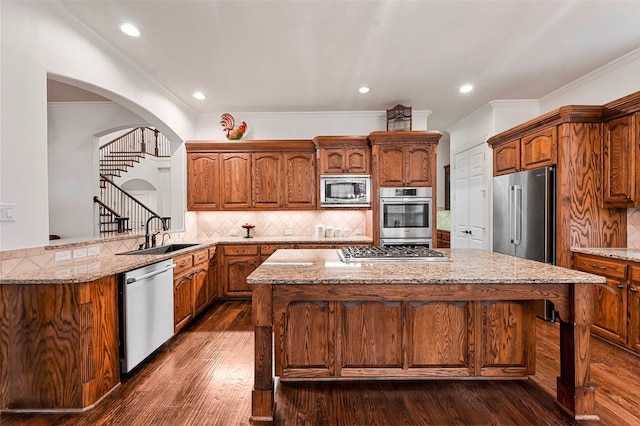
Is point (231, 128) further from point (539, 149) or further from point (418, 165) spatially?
point (539, 149)

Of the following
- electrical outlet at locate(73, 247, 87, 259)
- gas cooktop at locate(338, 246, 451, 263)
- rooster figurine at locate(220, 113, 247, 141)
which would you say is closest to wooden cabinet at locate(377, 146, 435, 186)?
gas cooktop at locate(338, 246, 451, 263)

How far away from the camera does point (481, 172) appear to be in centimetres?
488

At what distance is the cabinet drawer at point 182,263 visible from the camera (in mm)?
3171

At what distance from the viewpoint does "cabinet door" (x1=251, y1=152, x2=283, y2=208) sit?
467 cm

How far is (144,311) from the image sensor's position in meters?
2.54

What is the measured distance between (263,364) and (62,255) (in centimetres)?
190

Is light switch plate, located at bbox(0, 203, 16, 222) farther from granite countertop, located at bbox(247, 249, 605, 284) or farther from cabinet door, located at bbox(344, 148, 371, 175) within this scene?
cabinet door, located at bbox(344, 148, 371, 175)

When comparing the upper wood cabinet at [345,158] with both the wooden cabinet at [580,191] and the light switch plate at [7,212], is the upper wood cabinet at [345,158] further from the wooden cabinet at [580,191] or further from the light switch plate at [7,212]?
the light switch plate at [7,212]

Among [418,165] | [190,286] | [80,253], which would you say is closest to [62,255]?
[80,253]

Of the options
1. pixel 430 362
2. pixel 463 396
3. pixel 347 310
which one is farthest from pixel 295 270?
pixel 463 396

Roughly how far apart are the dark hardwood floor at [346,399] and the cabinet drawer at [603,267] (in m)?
0.71

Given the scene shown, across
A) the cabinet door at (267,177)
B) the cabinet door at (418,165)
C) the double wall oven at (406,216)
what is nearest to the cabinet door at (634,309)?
the double wall oven at (406,216)

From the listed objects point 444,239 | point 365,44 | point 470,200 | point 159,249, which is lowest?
A: point 444,239

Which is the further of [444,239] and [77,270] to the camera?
[444,239]
